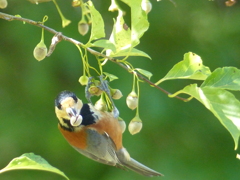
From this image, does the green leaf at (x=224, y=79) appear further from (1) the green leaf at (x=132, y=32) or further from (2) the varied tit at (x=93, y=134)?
(2) the varied tit at (x=93, y=134)

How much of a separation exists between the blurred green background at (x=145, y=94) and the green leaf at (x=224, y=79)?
1.79m

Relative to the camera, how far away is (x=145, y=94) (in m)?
3.12

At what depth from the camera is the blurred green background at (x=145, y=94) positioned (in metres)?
3.18

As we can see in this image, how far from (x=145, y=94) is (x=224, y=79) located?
1843 millimetres

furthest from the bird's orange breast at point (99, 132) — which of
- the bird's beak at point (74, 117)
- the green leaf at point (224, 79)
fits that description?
the green leaf at point (224, 79)

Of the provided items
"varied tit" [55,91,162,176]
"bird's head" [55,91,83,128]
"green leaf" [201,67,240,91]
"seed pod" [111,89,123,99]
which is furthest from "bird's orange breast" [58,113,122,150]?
"green leaf" [201,67,240,91]

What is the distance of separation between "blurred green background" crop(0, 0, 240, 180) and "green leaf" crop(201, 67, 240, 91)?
5.87 feet

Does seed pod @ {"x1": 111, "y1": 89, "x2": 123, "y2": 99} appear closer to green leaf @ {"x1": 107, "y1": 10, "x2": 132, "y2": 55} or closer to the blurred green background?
green leaf @ {"x1": 107, "y1": 10, "x2": 132, "y2": 55}

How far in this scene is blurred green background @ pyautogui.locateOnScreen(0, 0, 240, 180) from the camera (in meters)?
3.18

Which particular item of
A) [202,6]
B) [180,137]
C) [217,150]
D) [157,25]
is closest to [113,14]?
[157,25]

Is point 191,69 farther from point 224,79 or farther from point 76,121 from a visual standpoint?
point 76,121

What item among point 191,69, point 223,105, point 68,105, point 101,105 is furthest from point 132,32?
point 68,105

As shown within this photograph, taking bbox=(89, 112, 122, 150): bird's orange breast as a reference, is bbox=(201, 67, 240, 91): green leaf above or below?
above

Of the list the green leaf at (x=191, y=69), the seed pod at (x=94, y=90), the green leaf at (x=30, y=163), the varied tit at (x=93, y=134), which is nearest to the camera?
the green leaf at (x=30, y=163)
